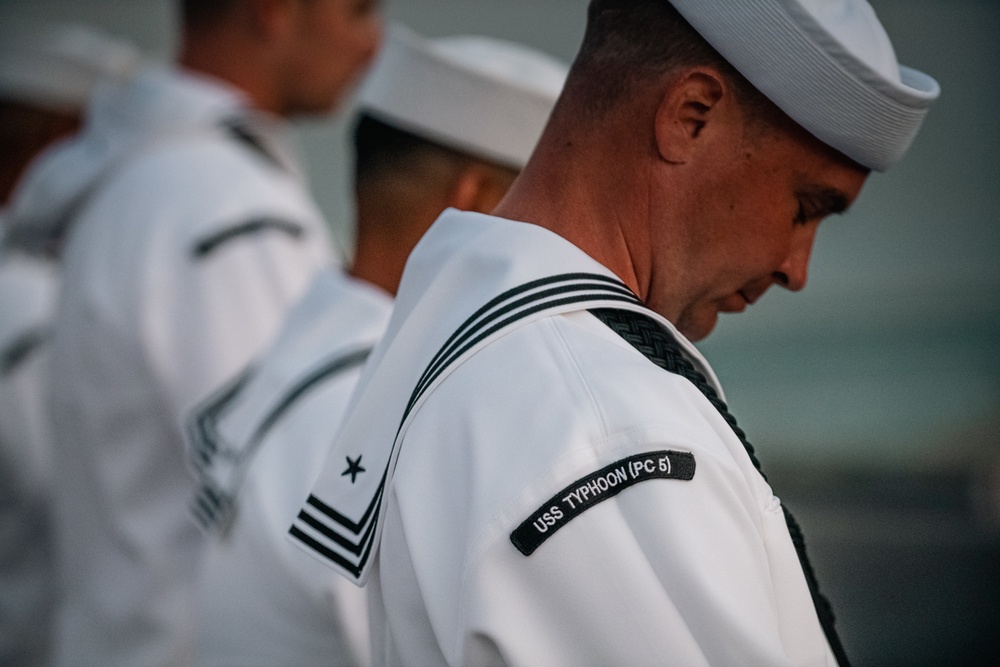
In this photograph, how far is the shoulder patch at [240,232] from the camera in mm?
3057

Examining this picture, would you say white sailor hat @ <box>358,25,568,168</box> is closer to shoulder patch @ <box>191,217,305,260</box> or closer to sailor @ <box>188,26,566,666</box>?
sailor @ <box>188,26,566,666</box>

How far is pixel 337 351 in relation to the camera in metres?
2.32

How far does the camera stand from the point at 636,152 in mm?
1368

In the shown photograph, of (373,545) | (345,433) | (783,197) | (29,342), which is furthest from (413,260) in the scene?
(29,342)

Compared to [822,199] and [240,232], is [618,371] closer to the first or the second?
[822,199]

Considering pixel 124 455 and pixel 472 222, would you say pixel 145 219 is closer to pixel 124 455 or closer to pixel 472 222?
pixel 124 455

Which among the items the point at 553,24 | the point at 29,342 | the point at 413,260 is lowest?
the point at 29,342

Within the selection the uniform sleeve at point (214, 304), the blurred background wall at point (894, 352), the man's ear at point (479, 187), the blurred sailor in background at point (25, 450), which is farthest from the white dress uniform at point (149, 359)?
the blurred background wall at point (894, 352)

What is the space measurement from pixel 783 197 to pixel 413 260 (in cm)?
46

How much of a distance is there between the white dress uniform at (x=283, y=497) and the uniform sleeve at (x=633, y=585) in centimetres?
93

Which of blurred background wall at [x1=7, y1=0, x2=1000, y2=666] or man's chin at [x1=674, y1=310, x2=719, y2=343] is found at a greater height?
man's chin at [x1=674, y1=310, x2=719, y2=343]

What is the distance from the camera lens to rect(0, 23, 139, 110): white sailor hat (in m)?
5.36

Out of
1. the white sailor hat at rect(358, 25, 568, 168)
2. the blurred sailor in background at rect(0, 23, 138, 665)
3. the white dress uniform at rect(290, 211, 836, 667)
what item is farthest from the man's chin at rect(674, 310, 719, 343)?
the blurred sailor in background at rect(0, 23, 138, 665)

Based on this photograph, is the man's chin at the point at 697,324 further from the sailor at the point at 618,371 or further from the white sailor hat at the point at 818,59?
the white sailor hat at the point at 818,59
